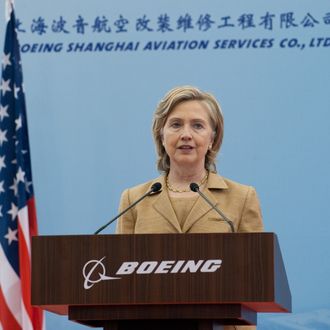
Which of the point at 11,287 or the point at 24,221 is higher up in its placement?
the point at 24,221

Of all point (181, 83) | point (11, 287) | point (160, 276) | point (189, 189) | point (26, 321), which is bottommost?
point (160, 276)

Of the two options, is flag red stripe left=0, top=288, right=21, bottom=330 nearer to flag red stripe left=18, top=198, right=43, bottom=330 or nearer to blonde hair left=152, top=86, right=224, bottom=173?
flag red stripe left=18, top=198, right=43, bottom=330

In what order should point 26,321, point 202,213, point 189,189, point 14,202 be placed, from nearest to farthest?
point 202,213
point 189,189
point 26,321
point 14,202

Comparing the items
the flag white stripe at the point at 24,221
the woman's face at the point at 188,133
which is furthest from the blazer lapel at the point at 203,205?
the flag white stripe at the point at 24,221

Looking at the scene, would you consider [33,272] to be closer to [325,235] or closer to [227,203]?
[227,203]

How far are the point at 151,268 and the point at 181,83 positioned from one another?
2.72 meters

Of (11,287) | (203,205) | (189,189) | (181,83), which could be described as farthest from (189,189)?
(11,287)

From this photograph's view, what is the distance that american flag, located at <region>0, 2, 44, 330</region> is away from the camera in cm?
508

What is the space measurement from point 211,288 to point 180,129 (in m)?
0.89

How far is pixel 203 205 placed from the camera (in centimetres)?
329

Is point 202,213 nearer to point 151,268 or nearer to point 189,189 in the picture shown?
point 189,189

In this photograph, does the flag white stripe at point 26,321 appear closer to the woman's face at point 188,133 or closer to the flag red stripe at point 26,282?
the flag red stripe at point 26,282

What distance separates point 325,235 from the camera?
497cm

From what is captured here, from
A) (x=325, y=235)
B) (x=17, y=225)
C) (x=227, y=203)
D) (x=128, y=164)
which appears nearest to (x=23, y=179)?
(x=17, y=225)
